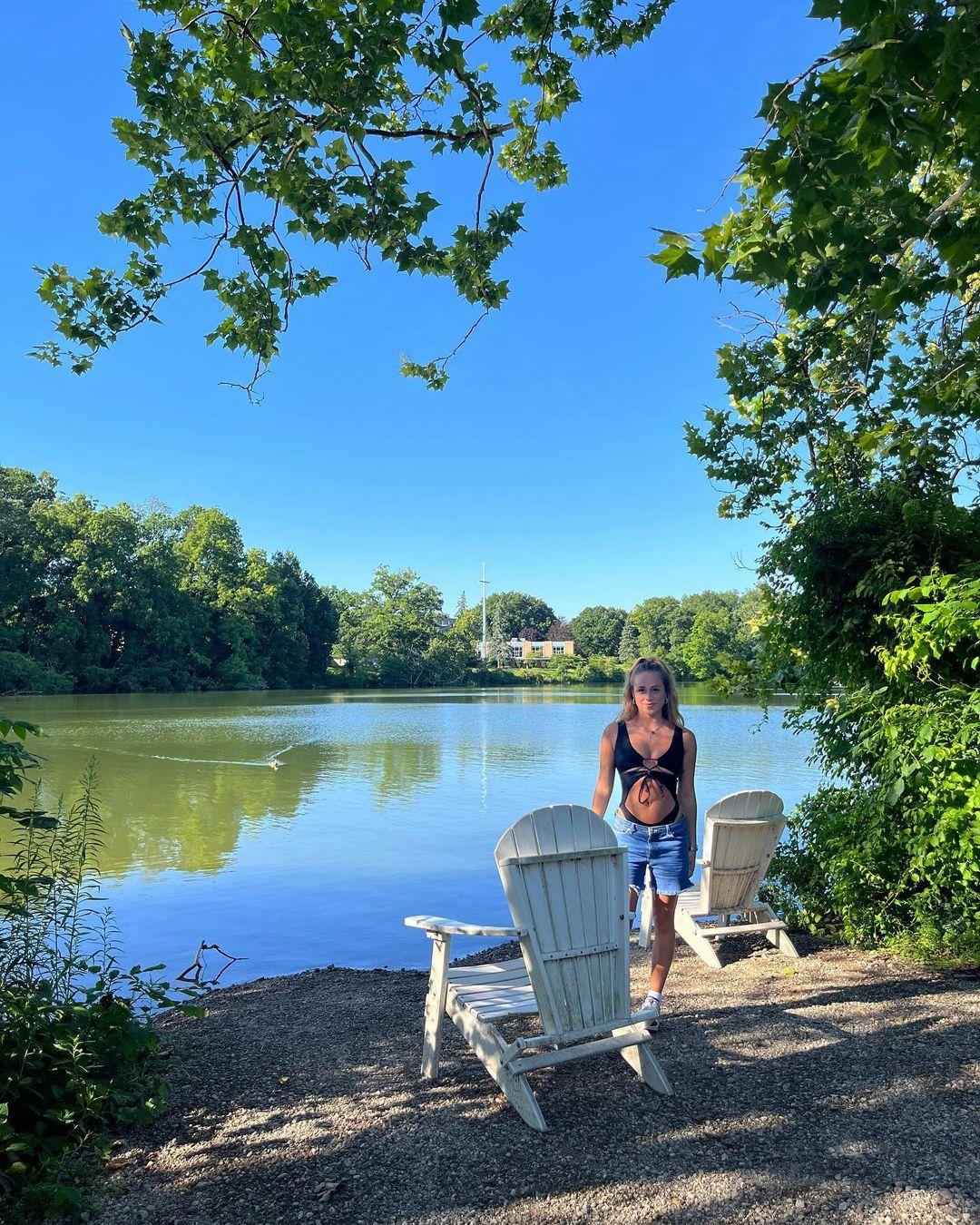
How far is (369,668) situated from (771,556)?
80.2m

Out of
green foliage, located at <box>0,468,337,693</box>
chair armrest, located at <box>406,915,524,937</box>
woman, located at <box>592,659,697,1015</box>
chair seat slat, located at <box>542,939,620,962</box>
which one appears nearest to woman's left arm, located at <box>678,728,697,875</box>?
woman, located at <box>592,659,697,1015</box>

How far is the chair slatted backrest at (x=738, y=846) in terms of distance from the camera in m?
4.89

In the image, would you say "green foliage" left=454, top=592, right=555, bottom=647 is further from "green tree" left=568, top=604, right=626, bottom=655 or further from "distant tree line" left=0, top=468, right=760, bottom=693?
"distant tree line" left=0, top=468, right=760, bottom=693

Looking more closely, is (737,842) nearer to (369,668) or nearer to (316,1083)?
(316,1083)

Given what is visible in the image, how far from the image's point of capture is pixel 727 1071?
3240mm

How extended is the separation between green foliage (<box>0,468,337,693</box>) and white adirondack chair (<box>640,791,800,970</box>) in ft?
160

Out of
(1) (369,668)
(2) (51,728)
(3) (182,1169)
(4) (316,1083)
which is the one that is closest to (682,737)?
(4) (316,1083)

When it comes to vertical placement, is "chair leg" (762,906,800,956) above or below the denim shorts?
below

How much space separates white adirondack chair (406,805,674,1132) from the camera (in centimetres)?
297

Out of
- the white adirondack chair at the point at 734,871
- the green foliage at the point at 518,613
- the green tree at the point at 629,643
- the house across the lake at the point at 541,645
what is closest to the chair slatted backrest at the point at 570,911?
the white adirondack chair at the point at 734,871

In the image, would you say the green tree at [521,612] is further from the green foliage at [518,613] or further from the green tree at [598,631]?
the green tree at [598,631]

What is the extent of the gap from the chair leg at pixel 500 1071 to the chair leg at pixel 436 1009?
0.16m

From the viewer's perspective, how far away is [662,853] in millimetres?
3781

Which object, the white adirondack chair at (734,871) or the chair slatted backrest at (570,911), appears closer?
the chair slatted backrest at (570,911)
